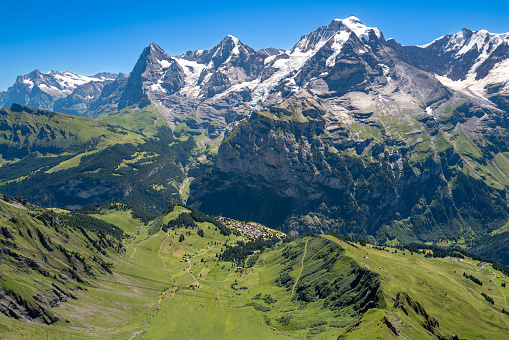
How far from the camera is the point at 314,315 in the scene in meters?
191

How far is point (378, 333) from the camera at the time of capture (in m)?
119

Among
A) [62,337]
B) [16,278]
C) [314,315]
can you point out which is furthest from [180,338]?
[16,278]

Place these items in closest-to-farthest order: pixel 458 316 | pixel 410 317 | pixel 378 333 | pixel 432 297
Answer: pixel 378 333
pixel 410 317
pixel 458 316
pixel 432 297

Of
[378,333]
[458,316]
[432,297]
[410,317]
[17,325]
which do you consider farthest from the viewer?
Answer: [432,297]

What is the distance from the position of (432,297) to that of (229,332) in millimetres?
110261

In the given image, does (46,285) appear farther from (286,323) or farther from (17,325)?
(286,323)

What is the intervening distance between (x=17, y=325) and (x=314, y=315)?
141m

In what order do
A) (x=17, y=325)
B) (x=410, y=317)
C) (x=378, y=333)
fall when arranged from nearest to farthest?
(x=378, y=333), (x=410, y=317), (x=17, y=325)

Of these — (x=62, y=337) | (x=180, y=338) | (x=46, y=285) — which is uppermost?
(x=46, y=285)

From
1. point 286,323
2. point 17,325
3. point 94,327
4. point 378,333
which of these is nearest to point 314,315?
point 286,323

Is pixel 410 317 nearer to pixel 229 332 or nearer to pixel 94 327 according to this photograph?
pixel 229 332

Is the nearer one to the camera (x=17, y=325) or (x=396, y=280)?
(x=17, y=325)

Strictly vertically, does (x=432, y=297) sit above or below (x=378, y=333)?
below

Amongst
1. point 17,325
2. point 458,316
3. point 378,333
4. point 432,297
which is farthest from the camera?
point 432,297
